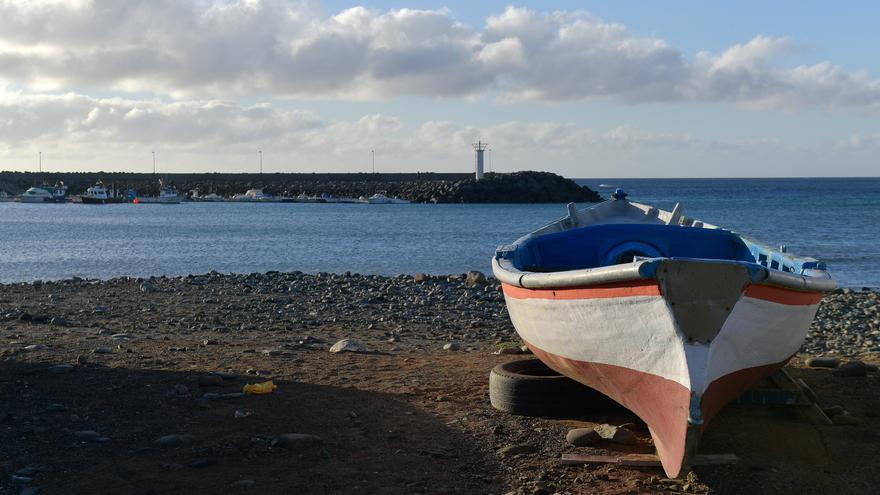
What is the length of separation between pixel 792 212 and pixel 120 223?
190ft

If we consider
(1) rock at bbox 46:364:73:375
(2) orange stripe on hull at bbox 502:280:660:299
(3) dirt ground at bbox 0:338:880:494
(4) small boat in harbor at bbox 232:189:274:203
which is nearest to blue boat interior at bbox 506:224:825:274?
(3) dirt ground at bbox 0:338:880:494

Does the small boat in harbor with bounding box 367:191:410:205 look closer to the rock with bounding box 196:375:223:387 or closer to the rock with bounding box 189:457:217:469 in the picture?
the rock with bounding box 196:375:223:387

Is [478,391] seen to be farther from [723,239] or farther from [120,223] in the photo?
[120,223]

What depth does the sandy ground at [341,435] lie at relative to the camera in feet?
23.3

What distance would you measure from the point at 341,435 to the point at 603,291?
8.32ft

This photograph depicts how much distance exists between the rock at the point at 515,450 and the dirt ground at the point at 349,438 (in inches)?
0.7

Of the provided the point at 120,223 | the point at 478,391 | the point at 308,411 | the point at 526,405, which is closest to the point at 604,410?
the point at 526,405

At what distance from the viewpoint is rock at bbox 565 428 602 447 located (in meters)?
7.95

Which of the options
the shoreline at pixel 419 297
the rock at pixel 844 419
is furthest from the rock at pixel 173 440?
the shoreline at pixel 419 297

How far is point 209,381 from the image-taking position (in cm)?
998

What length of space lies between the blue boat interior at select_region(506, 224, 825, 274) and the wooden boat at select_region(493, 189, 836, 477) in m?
1.69

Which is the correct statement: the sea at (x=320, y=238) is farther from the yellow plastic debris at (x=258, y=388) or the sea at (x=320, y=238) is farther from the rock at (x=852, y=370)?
the yellow plastic debris at (x=258, y=388)

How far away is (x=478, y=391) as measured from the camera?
32.5 feet

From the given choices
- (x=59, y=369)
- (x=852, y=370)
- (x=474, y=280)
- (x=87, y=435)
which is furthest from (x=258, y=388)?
(x=474, y=280)
